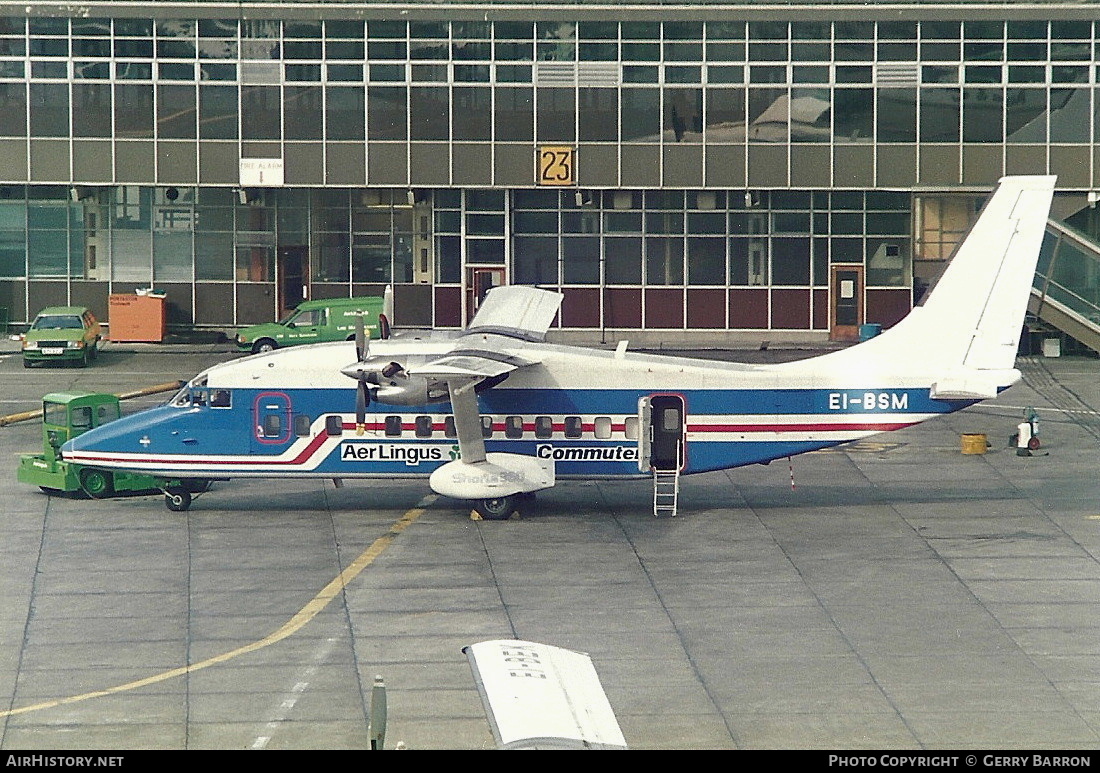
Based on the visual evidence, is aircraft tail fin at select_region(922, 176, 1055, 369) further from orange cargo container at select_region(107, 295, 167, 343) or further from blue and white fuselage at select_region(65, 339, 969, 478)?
orange cargo container at select_region(107, 295, 167, 343)

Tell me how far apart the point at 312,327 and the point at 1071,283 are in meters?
27.7

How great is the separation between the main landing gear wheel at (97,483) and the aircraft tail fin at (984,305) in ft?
55.6

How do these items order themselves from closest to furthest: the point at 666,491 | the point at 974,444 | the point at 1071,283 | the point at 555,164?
the point at 666,491
the point at 974,444
the point at 1071,283
the point at 555,164

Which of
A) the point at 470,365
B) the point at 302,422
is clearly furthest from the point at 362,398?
the point at 302,422

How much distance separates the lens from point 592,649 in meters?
27.9

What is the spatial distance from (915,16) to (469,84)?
684 inches

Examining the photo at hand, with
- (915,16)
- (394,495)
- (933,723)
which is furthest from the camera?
(915,16)

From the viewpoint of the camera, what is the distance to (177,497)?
3828 centimetres

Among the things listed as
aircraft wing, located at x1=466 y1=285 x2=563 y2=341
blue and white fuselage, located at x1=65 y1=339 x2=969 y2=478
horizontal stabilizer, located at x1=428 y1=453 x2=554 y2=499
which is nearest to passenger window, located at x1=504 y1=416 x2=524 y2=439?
blue and white fuselage, located at x1=65 y1=339 x2=969 y2=478

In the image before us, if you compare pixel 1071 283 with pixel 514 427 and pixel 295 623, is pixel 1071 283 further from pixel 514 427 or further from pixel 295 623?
pixel 295 623

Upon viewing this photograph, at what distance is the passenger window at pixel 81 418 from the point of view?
1615 inches

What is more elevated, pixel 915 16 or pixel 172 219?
pixel 915 16

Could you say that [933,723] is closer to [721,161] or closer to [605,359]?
[605,359]

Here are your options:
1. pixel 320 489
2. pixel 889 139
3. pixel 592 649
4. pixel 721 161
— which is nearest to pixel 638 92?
pixel 721 161
